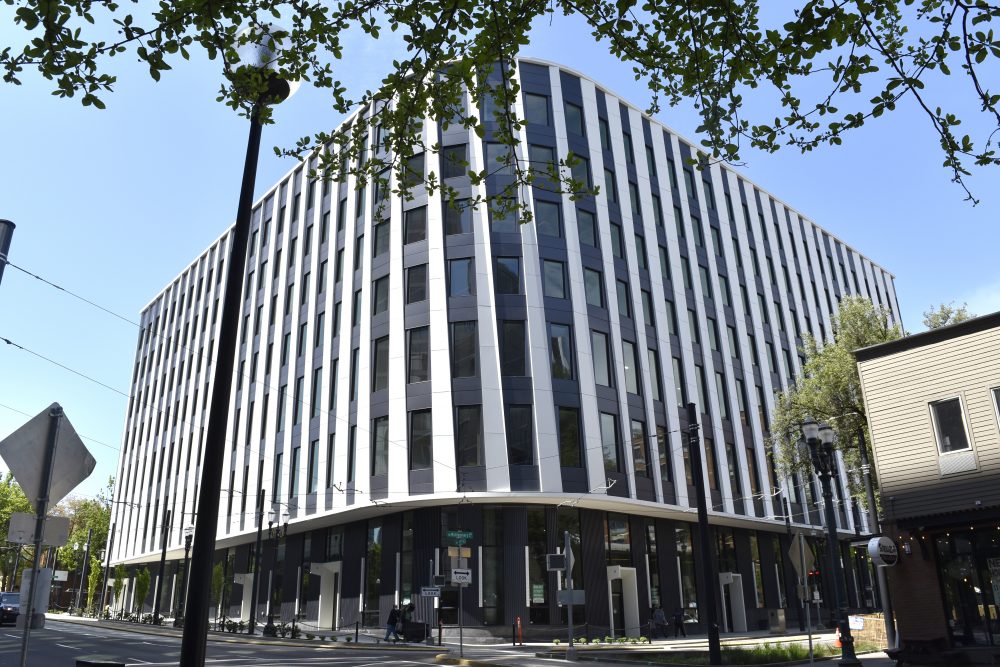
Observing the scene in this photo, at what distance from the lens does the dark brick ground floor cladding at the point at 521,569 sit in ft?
103

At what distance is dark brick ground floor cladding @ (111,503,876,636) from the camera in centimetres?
3127

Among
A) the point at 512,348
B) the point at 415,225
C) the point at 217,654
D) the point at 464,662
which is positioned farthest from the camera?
the point at 415,225

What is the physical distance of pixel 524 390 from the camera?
1302 inches

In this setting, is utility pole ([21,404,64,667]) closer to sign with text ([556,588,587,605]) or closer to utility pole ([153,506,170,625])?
sign with text ([556,588,587,605])

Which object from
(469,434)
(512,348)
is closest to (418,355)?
(512,348)

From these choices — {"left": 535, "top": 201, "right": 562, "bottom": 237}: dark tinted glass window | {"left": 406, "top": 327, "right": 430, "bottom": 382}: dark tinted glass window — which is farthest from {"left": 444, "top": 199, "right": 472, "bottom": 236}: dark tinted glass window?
{"left": 406, "top": 327, "right": 430, "bottom": 382}: dark tinted glass window

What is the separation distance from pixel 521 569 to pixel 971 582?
17921mm

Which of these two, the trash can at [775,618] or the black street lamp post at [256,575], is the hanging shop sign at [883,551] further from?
the black street lamp post at [256,575]

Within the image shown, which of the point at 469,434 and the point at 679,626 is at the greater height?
the point at 469,434

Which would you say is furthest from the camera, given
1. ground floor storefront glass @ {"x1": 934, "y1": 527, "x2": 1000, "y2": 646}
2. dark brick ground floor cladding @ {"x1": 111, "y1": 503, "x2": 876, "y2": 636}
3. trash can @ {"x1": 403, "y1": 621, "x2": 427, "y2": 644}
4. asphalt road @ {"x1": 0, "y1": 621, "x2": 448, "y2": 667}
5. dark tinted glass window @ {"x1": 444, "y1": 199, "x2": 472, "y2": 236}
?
dark tinted glass window @ {"x1": 444, "y1": 199, "x2": 472, "y2": 236}

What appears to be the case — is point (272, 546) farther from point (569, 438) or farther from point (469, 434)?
point (569, 438)

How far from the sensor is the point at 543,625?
30656 mm

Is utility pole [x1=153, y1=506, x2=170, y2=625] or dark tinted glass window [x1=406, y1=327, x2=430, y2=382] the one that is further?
utility pole [x1=153, y1=506, x2=170, y2=625]

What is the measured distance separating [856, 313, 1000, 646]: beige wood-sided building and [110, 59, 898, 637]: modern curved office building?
17.8ft
